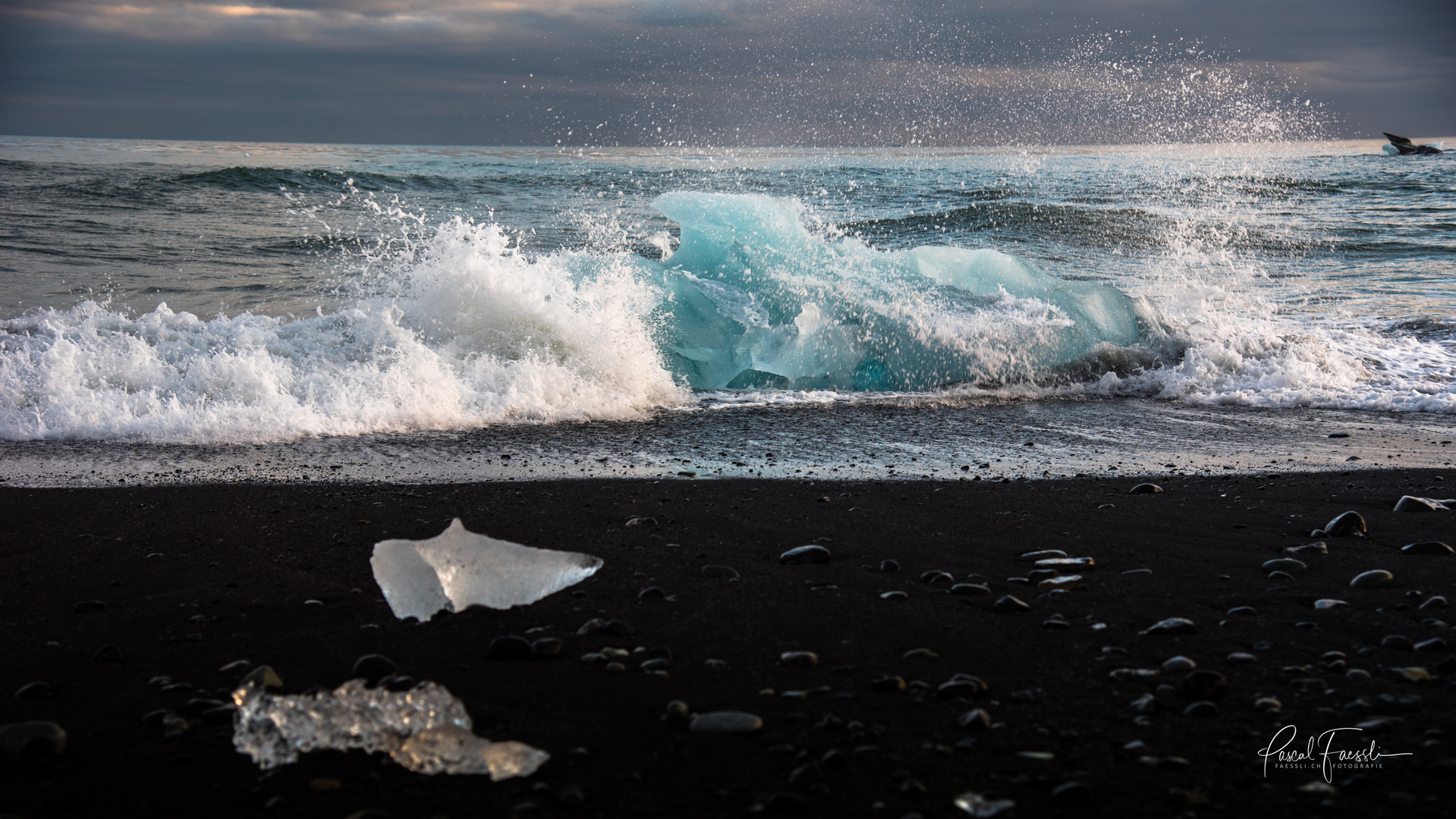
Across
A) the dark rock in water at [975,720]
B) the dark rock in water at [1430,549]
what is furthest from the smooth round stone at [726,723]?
the dark rock in water at [1430,549]

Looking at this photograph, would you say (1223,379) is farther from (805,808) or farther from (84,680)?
(84,680)

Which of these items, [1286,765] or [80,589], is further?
[80,589]

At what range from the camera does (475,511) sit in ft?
11.2

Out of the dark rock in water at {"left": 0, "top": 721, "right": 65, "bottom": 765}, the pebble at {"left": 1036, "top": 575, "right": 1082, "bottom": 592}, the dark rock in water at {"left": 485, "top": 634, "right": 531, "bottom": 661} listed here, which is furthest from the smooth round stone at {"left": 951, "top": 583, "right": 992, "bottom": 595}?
the dark rock in water at {"left": 0, "top": 721, "right": 65, "bottom": 765}

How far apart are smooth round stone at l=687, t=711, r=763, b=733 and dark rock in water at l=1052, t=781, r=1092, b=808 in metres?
0.56

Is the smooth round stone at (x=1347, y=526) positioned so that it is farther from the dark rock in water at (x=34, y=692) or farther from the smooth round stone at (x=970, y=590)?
the dark rock in water at (x=34, y=692)

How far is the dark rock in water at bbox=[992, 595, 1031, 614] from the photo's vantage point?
236cm

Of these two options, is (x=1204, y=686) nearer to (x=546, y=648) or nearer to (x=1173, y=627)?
(x=1173, y=627)

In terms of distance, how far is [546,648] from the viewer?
2068mm

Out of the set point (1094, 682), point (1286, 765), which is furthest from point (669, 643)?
point (1286, 765)

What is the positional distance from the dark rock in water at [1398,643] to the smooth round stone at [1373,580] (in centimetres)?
47

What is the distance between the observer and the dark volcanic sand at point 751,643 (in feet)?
5.01

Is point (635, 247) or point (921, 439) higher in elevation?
point (635, 247)

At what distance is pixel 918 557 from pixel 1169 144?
40.3 meters
